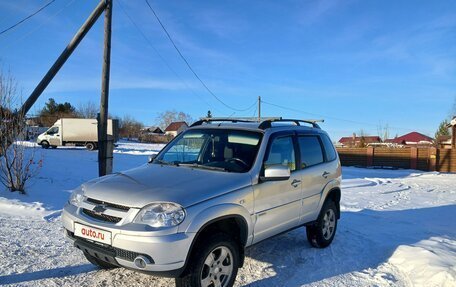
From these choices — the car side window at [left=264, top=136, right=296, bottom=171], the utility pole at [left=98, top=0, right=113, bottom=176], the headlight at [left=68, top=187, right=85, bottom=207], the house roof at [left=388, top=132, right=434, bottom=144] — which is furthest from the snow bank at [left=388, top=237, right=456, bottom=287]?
the house roof at [left=388, top=132, right=434, bottom=144]

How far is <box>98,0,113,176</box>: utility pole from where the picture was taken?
9.55 metres

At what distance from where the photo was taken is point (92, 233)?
3.74 meters

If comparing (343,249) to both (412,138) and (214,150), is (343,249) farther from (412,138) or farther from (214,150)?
(412,138)

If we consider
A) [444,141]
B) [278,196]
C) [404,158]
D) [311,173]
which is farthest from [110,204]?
[444,141]

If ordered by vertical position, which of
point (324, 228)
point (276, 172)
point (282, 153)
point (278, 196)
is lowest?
point (324, 228)

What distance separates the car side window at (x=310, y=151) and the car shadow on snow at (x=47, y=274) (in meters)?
3.16

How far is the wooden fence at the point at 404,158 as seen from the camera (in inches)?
1090

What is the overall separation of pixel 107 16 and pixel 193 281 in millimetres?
8400

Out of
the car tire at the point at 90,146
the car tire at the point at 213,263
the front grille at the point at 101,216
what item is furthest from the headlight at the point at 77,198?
the car tire at the point at 90,146

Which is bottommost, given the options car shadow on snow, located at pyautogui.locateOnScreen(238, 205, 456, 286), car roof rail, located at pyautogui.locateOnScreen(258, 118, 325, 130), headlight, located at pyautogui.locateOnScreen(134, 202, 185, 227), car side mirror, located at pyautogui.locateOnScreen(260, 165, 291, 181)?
car shadow on snow, located at pyautogui.locateOnScreen(238, 205, 456, 286)

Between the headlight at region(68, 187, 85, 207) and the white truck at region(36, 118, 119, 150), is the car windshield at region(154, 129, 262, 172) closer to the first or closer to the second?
the headlight at region(68, 187, 85, 207)

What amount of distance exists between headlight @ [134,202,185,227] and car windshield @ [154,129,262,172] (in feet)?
3.43

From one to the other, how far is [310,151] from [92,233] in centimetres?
341

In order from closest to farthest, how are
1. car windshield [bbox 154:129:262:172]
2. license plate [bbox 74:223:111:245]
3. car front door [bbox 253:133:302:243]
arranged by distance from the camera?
license plate [bbox 74:223:111:245]
car front door [bbox 253:133:302:243]
car windshield [bbox 154:129:262:172]
